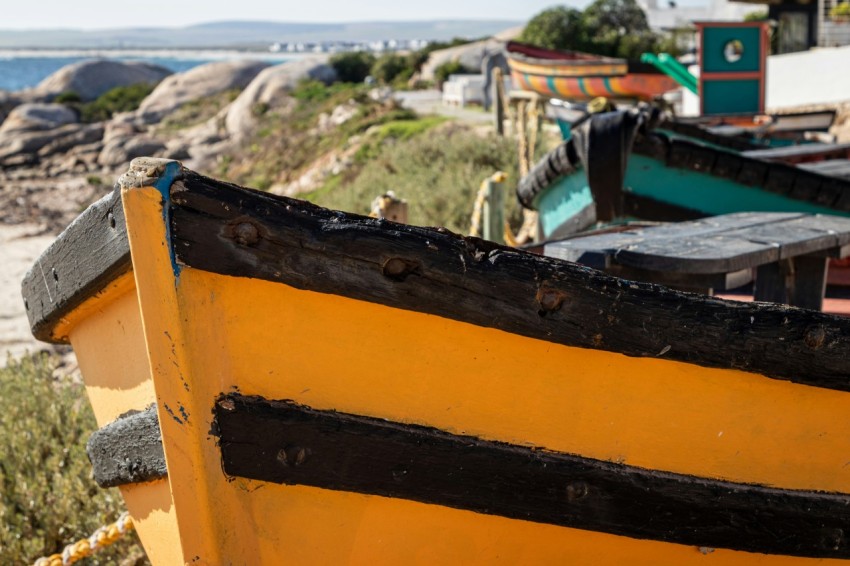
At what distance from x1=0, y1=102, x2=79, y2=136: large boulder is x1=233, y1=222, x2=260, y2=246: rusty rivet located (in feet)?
103

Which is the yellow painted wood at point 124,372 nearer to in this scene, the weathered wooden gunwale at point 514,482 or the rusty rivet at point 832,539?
the weathered wooden gunwale at point 514,482

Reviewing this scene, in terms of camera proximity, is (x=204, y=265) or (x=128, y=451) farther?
(x=128, y=451)

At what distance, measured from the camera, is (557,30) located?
2877 centimetres

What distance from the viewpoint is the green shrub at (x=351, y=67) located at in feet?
107

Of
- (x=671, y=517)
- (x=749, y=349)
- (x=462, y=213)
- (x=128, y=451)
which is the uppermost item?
(x=749, y=349)

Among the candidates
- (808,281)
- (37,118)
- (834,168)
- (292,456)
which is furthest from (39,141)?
(292,456)

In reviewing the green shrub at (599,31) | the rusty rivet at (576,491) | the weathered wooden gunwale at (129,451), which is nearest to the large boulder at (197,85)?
the green shrub at (599,31)

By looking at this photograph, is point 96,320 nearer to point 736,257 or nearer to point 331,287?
point 331,287

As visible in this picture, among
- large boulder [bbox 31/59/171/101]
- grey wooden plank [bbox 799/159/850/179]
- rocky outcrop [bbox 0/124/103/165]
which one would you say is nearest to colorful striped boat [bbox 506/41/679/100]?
grey wooden plank [bbox 799/159/850/179]

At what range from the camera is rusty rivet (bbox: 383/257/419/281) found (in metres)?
1.75

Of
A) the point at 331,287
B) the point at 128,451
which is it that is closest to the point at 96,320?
the point at 128,451

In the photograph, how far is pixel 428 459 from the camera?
6.27ft

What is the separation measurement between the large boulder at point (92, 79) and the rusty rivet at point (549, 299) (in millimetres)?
41648

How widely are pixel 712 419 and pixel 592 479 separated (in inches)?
10.8
